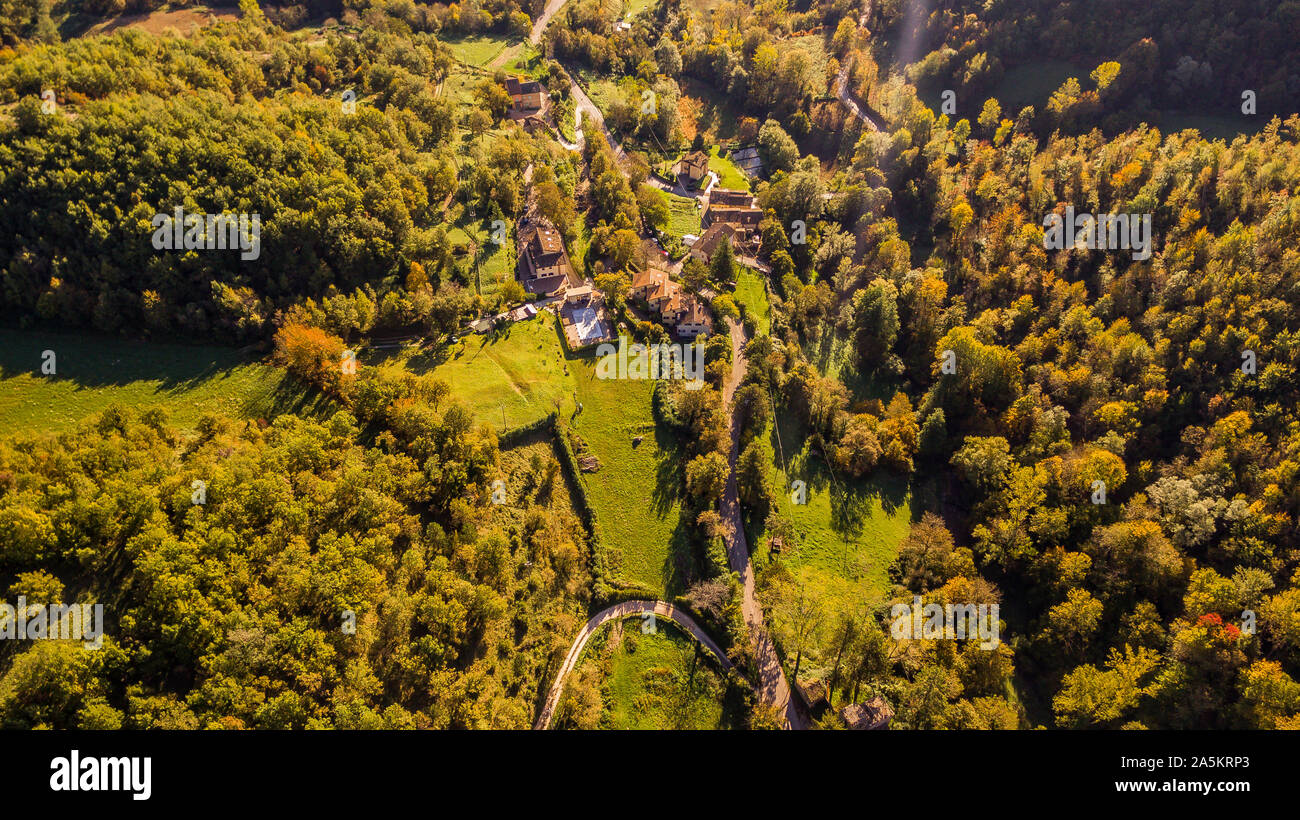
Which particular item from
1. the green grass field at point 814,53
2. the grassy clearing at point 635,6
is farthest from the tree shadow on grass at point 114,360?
the grassy clearing at point 635,6

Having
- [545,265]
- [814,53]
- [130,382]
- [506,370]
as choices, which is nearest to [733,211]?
[545,265]

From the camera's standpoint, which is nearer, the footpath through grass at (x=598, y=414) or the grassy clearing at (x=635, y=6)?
the footpath through grass at (x=598, y=414)

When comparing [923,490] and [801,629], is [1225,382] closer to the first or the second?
[923,490]

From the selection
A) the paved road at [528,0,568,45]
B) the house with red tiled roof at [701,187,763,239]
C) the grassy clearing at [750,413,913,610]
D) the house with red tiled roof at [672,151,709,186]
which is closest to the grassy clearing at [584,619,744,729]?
the grassy clearing at [750,413,913,610]

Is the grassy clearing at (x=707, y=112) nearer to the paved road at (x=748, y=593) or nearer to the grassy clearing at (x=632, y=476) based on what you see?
the paved road at (x=748, y=593)

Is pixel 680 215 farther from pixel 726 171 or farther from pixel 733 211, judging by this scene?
pixel 726 171

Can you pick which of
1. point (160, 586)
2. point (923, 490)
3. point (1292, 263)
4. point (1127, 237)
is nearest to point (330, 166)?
point (160, 586)

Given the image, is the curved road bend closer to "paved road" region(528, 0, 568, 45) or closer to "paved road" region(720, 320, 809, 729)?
"paved road" region(720, 320, 809, 729)
